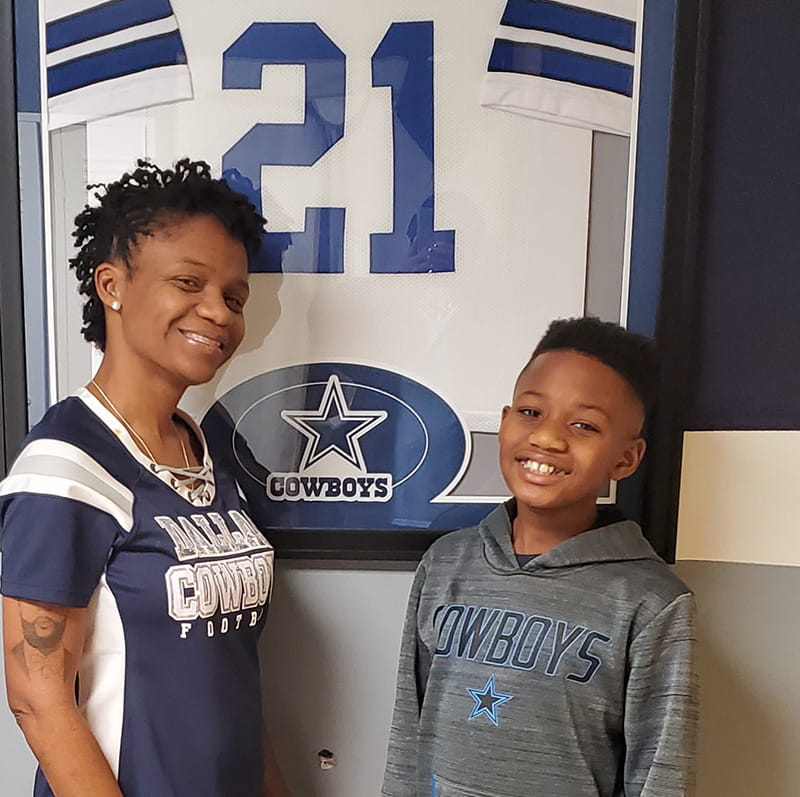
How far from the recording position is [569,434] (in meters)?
0.90

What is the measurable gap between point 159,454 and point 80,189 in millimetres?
434

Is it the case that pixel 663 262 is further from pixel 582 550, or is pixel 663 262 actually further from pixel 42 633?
pixel 42 633

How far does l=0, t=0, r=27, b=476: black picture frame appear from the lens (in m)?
1.07

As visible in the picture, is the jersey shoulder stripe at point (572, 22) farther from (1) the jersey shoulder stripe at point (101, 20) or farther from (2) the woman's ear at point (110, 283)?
(2) the woman's ear at point (110, 283)

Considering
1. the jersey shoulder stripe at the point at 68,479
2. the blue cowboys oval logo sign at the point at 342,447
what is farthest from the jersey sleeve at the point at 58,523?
the blue cowboys oval logo sign at the point at 342,447

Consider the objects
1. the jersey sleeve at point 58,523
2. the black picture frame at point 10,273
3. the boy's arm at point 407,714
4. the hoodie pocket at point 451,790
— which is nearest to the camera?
the jersey sleeve at point 58,523

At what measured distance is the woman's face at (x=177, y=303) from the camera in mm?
885

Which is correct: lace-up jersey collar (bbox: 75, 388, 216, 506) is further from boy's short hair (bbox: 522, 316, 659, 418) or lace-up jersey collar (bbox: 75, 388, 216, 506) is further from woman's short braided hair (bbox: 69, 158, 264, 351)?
boy's short hair (bbox: 522, 316, 659, 418)

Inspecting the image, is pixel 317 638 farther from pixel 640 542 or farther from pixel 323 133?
pixel 323 133

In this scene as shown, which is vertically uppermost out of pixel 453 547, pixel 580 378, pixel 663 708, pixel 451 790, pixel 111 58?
pixel 111 58

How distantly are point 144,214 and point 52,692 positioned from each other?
1.76ft

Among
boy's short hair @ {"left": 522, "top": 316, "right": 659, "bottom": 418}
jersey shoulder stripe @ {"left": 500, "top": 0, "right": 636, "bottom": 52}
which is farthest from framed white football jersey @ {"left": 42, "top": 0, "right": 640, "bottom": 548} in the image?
boy's short hair @ {"left": 522, "top": 316, "right": 659, "bottom": 418}

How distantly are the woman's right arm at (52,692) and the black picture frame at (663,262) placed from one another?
0.37m

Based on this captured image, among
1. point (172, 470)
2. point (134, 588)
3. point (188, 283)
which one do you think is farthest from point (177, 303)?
point (134, 588)
